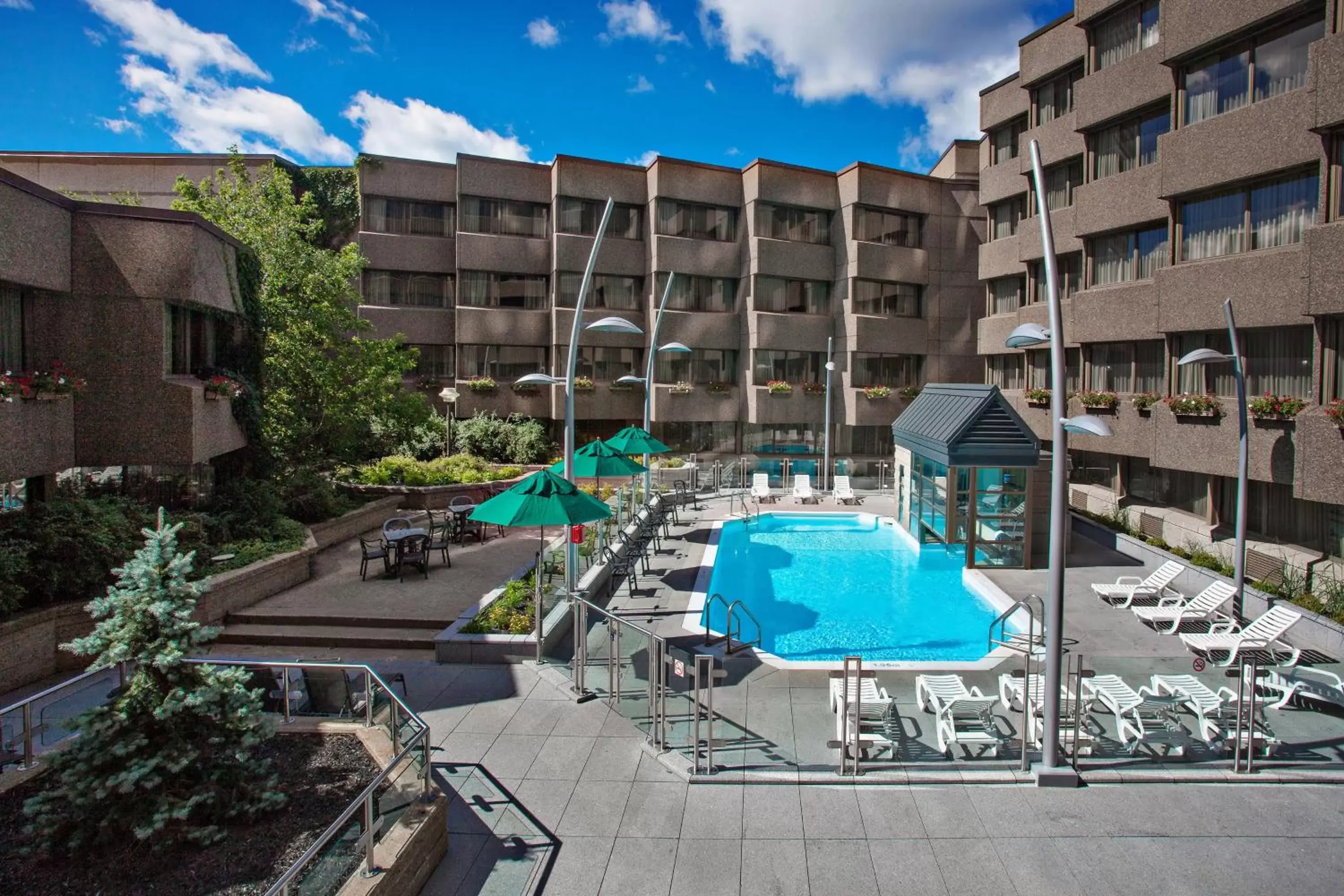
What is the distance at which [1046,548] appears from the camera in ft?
56.6

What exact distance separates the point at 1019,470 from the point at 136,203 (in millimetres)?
31027

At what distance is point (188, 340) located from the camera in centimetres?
1502

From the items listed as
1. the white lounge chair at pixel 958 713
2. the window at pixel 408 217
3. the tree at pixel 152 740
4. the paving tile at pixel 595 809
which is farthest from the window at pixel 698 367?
the tree at pixel 152 740

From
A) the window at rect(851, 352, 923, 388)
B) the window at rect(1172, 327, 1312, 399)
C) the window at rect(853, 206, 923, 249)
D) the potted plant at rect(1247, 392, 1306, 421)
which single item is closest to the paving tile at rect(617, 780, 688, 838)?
the potted plant at rect(1247, 392, 1306, 421)

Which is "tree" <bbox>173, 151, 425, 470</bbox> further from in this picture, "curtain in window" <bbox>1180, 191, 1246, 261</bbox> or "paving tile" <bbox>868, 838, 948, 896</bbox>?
"curtain in window" <bbox>1180, 191, 1246, 261</bbox>

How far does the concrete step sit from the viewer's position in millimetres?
11438

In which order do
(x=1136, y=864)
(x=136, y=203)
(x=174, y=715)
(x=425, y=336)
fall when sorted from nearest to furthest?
(x=174, y=715) < (x=1136, y=864) < (x=136, y=203) < (x=425, y=336)

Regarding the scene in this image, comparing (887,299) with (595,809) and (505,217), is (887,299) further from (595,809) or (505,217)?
(595,809)

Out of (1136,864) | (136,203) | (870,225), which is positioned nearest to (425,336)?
(136,203)

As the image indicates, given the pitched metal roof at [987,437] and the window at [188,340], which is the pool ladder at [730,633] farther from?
the window at [188,340]

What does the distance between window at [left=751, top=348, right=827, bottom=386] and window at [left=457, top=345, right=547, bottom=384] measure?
9004 mm

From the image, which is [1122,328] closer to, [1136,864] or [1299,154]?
[1299,154]

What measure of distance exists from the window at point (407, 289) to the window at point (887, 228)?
1733 cm

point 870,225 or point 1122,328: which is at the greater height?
point 870,225
